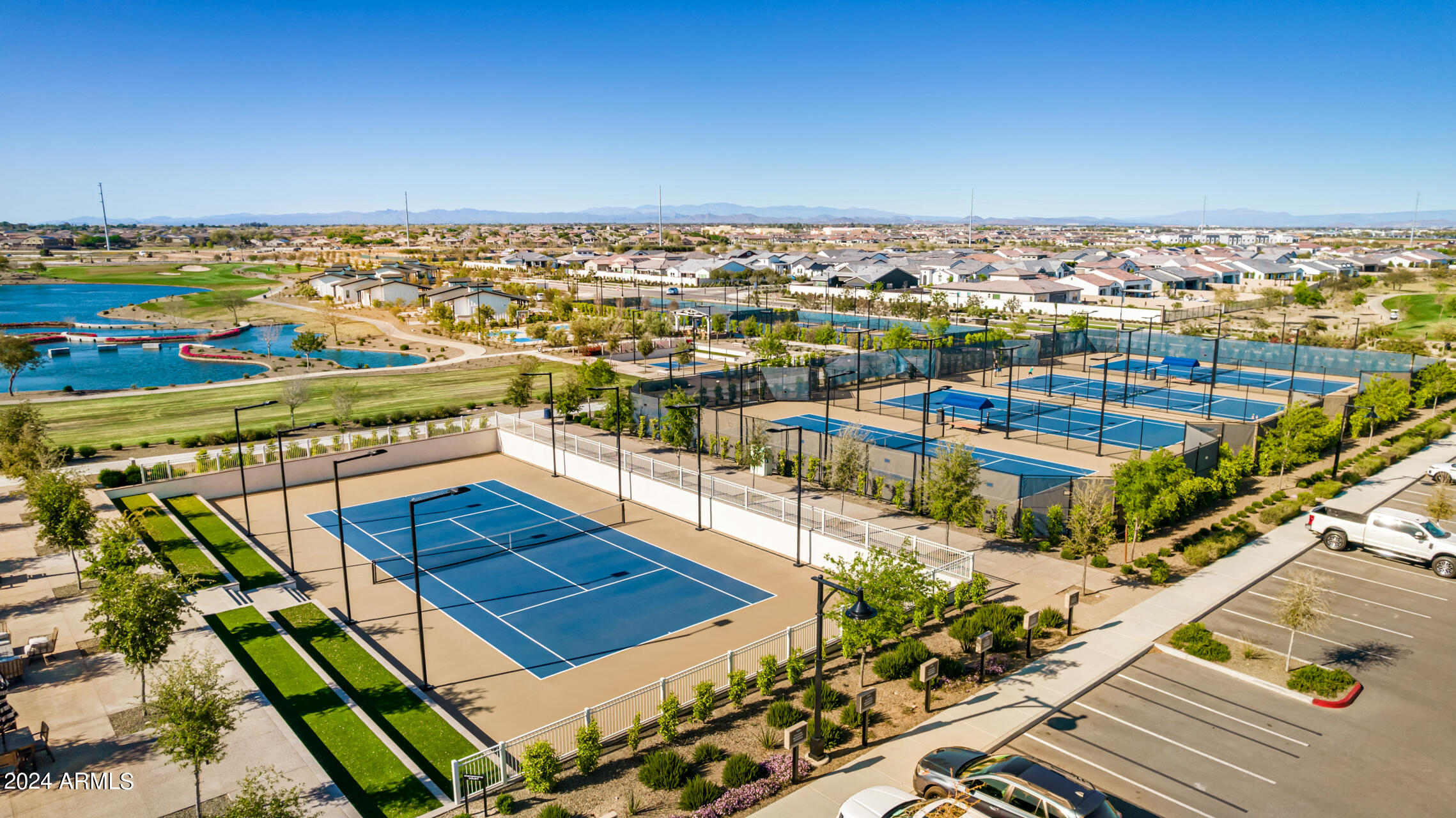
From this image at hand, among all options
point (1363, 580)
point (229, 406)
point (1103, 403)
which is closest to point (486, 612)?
point (1363, 580)

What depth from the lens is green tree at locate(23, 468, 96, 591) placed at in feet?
78.7

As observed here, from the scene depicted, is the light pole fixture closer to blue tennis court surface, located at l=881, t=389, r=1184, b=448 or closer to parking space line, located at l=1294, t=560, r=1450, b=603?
blue tennis court surface, located at l=881, t=389, r=1184, b=448

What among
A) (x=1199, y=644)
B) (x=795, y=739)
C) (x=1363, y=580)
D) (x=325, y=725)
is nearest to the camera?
(x=795, y=739)

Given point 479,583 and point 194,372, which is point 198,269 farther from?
point 479,583

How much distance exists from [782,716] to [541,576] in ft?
40.1

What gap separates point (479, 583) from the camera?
87.7 feet

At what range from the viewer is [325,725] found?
58.2 feet

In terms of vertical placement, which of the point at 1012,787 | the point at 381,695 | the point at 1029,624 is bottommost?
the point at 381,695

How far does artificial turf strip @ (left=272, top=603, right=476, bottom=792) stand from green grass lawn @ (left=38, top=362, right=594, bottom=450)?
2509 cm

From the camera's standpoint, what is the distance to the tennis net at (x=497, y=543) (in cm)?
2772

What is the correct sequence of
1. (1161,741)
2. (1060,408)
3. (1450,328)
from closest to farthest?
(1161,741)
(1060,408)
(1450,328)

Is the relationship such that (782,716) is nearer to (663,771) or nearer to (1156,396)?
(663,771)

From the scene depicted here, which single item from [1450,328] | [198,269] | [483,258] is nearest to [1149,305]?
[1450,328]

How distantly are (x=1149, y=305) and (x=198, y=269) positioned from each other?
7597 inches
